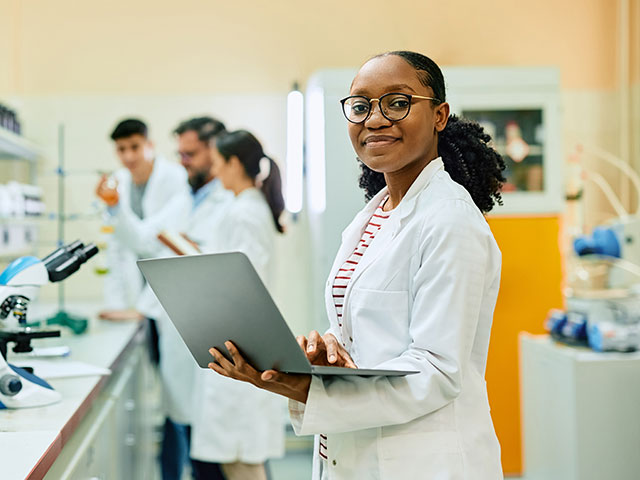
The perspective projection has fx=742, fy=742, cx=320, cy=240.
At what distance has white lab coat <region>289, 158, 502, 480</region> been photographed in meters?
1.10

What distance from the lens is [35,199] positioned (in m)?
3.53

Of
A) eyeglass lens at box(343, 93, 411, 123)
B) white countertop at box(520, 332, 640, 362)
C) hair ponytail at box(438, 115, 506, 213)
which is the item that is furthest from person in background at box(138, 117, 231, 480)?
eyeglass lens at box(343, 93, 411, 123)

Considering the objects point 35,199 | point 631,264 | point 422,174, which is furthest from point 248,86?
point 422,174

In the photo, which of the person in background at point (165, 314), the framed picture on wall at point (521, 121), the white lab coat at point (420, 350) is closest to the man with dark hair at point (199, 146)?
the person in background at point (165, 314)

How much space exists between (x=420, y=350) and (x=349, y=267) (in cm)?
28

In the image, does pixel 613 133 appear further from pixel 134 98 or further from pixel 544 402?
pixel 134 98

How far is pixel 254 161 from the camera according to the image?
9.41 ft

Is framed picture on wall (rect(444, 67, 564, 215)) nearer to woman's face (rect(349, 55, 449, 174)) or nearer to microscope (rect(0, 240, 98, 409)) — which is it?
microscope (rect(0, 240, 98, 409))

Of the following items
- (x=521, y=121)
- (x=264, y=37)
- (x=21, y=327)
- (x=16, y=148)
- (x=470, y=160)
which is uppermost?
(x=264, y=37)

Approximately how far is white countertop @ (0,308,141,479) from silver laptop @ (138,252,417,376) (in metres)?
0.34

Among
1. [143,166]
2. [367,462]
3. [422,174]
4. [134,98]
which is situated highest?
[134,98]

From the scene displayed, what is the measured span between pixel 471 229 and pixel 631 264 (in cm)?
193

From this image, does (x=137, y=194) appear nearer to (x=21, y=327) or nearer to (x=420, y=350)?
(x=21, y=327)

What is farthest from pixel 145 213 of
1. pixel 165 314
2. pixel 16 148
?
pixel 165 314
